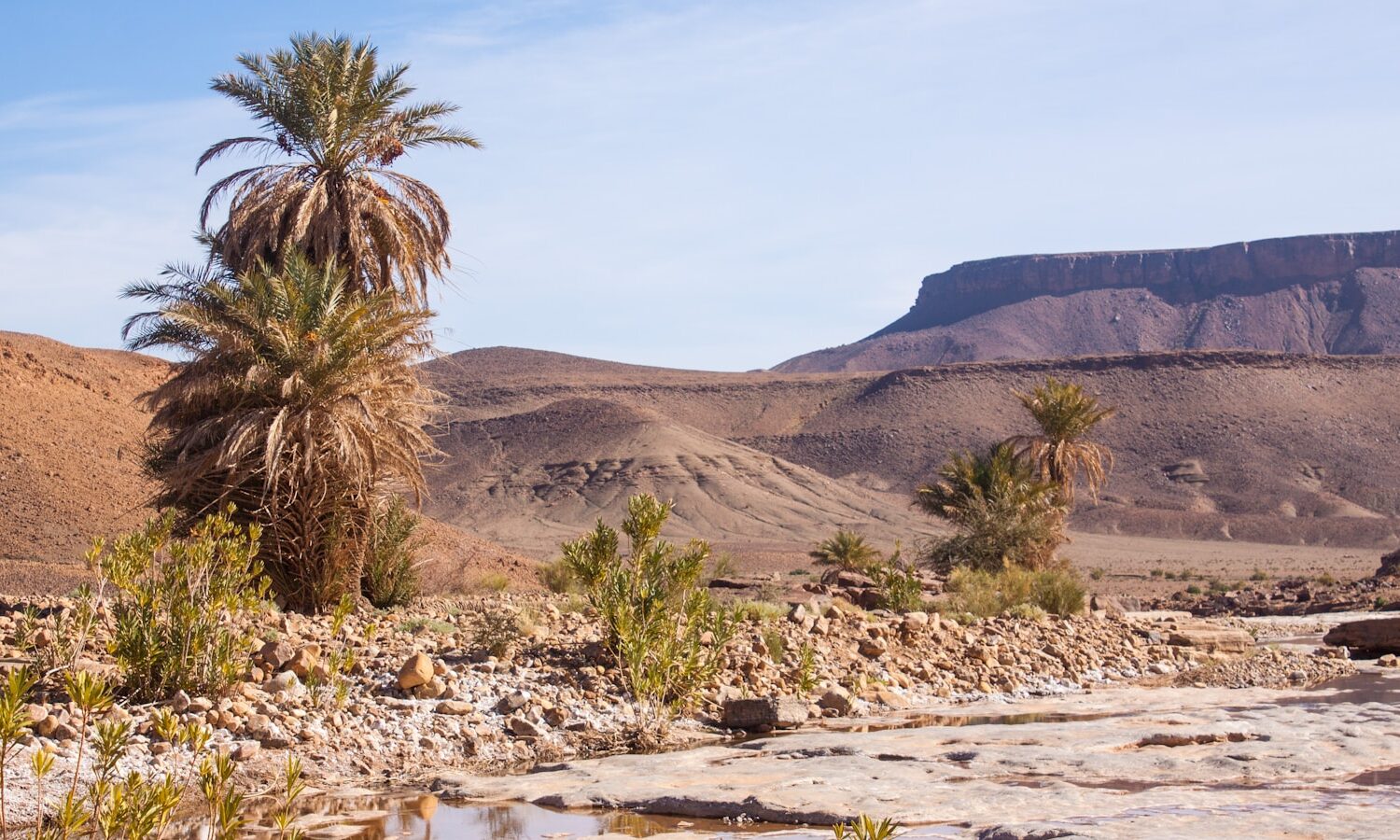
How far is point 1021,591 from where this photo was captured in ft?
74.6

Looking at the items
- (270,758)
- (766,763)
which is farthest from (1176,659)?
(270,758)

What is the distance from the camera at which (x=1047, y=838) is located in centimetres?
673

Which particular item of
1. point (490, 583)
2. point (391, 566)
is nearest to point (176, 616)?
point (391, 566)

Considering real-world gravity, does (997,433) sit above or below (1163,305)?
below

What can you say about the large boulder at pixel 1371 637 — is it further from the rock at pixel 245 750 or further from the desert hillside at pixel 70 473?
the rock at pixel 245 750

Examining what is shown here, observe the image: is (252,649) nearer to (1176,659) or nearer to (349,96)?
(349,96)

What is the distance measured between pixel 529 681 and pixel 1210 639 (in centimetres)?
1255

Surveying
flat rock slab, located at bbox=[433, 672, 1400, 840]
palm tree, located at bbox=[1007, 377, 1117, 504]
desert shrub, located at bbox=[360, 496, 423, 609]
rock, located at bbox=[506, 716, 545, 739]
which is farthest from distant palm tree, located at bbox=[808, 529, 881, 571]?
rock, located at bbox=[506, 716, 545, 739]

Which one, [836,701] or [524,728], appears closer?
[524,728]

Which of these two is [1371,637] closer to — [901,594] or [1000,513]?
[901,594]

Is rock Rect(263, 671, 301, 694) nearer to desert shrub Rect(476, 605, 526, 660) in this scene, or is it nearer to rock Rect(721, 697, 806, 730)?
desert shrub Rect(476, 605, 526, 660)

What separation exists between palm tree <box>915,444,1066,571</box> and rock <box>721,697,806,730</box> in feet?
62.6

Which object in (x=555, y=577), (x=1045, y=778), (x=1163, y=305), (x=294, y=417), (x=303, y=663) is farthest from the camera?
(x=1163, y=305)

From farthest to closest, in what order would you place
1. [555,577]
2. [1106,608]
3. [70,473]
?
[70,473]
[555,577]
[1106,608]
